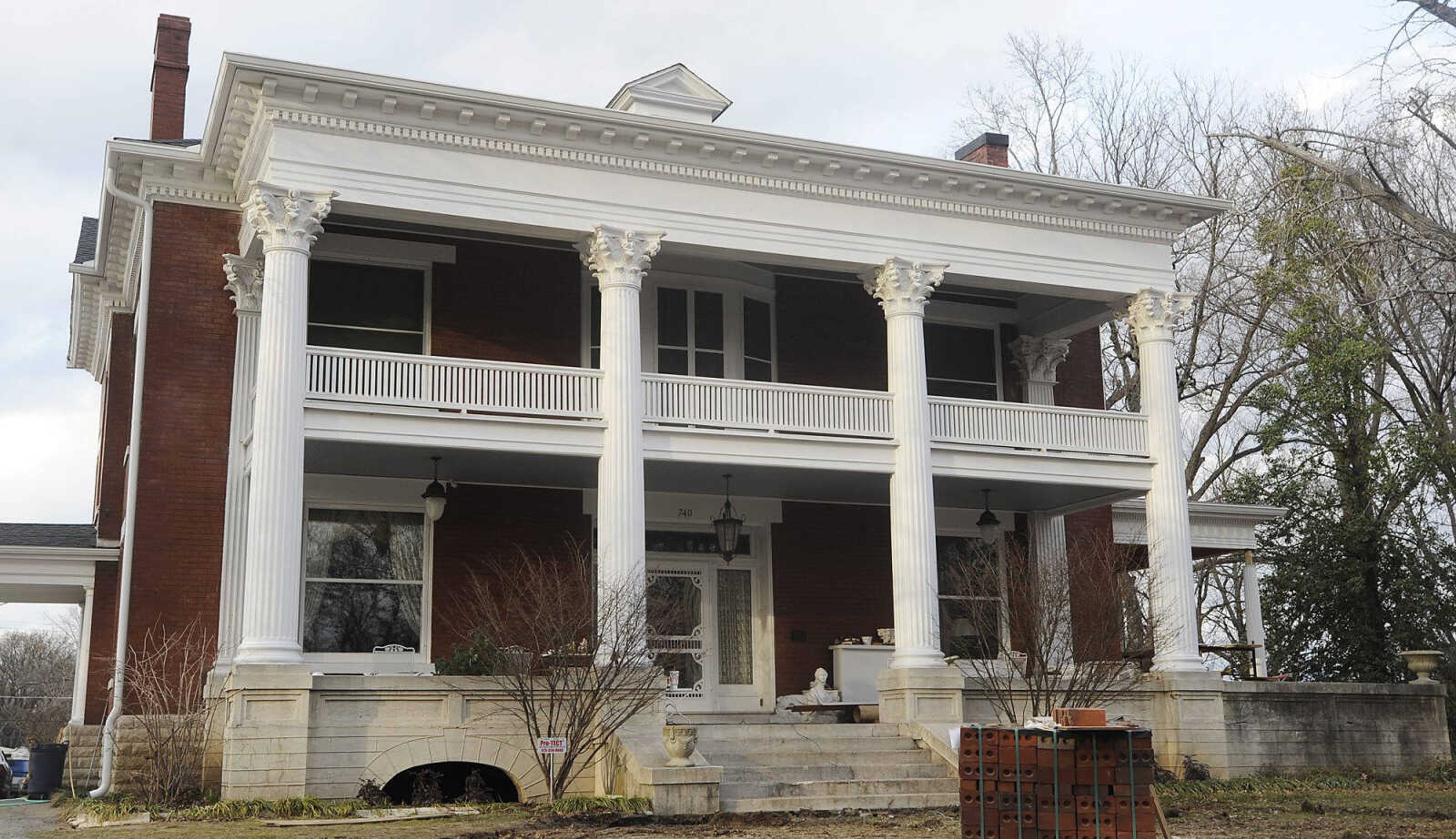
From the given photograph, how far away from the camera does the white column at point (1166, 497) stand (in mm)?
19750

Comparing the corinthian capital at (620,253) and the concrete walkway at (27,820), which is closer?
the concrete walkway at (27,820)

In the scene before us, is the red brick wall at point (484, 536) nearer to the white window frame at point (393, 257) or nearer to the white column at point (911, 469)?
the white window frame at point (393, 257)

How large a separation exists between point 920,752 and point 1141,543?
9.18 m

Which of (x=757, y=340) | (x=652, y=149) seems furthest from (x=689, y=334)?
(x=652, y=149)

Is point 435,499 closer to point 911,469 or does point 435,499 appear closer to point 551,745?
point 551,745

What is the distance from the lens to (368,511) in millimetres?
19906

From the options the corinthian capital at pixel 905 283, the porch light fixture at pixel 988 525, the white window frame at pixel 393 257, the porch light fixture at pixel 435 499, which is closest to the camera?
the porch light fixture at pixel 435 499

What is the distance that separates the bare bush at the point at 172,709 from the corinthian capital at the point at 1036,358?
13.1 meters

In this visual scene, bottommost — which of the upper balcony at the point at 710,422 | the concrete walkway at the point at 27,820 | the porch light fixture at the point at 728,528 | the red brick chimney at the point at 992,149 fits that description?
the concrete walkway at the point at 27,820

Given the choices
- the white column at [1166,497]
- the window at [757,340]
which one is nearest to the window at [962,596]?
the white column at [1166,497]

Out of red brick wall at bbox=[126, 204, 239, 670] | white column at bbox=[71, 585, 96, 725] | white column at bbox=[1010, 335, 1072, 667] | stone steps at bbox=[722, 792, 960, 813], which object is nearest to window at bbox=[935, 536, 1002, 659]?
white column at bbox=[1010, 335, 1072, 667]

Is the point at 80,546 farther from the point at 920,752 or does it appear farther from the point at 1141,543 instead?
the point at 1141,543

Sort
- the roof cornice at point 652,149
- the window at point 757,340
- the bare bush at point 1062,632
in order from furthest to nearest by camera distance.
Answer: the window at point 757,340
the bare bush at point 1062,632
the roof cornice at point 652,149

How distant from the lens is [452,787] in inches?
683
